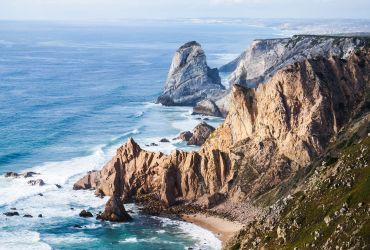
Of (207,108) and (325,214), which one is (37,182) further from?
(207,108)

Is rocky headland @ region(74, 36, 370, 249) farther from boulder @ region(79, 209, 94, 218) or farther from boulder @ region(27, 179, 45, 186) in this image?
boulder @ region(27, 179, 45, 186)

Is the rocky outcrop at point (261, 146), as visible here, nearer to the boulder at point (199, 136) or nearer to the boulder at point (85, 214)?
the boulder at point (85, 214)

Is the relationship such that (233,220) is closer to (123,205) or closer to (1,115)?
(123,205)

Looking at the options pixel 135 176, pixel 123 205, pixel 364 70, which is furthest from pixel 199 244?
pixel 364 70

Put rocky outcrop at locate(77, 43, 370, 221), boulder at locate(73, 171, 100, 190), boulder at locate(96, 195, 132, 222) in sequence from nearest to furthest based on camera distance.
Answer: boulder at locate(96, 195, 132, 222), rocky outcrop at locate(77, 43, 370, 221), boulder at locate(73, 171, 100, 190)

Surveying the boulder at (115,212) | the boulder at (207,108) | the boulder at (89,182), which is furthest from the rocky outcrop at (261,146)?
the boulder at (207,108)

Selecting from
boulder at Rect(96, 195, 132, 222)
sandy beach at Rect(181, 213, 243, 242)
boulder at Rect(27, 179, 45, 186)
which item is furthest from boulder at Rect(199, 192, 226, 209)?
boulder at Rect(27, 179, 45, 186)
